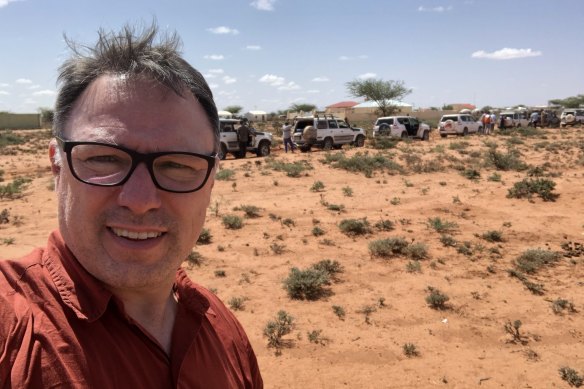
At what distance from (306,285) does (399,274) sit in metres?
1.51

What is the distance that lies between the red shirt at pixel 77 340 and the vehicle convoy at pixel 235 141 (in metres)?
18.0

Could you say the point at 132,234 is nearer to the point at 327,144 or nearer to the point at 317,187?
the point at 317,187

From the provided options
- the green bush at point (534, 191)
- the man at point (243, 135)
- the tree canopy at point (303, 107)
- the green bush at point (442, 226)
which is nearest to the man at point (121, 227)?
the green bush at point (442, 226)

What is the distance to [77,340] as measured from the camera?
1.07 m

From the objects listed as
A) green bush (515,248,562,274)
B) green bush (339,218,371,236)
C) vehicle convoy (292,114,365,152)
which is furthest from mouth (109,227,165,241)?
vehicle convoy (292,114,365,152)

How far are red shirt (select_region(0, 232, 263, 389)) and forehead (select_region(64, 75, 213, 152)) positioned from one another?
0.33m

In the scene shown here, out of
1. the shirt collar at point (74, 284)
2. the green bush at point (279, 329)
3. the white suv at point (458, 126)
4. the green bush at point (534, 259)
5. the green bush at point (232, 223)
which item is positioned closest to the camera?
the shirt collar at point (74, 284)

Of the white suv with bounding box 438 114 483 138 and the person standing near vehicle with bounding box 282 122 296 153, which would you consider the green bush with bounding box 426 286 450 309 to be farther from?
the white suv with bounding box 438 114 483 138

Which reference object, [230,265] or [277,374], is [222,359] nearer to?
[277,374]

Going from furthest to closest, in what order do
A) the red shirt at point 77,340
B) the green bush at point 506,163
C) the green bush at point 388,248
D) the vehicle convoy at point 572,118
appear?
the vehicle convoy at point 572,118 → the green bush at point 506,163 → the green bush at point 388,248 → the red shirt at point 77,340

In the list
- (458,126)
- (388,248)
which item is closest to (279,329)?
(388,248)

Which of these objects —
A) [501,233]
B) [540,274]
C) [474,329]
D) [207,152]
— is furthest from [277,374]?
[501,233]

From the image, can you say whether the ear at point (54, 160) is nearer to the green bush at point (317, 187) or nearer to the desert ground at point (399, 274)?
the desert ground at point (399, 274)

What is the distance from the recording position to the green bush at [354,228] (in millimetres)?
8176
